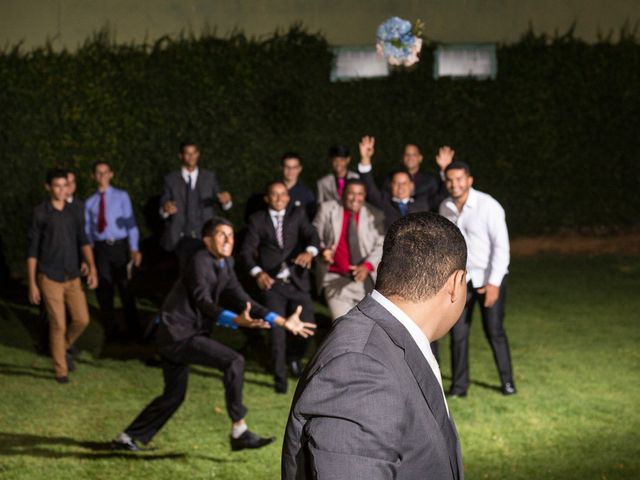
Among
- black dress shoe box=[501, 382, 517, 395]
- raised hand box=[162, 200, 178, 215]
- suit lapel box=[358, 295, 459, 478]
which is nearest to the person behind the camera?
suit lapel box=[358, 295, 459, 478]

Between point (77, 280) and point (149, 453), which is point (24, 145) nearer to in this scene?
point (77, 280)

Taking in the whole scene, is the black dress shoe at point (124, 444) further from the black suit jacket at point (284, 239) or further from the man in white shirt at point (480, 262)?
the man in white shirt at point (480, 262)

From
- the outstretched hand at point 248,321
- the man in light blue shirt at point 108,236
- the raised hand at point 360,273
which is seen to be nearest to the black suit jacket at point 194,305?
the outstretched hand at point 248,321

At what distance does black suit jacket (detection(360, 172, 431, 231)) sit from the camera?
9039 mm

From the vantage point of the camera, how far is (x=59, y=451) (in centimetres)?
689

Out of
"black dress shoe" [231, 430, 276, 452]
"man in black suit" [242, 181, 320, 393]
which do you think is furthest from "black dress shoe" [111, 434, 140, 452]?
"man in black suit" [242, 181, 320, 393]

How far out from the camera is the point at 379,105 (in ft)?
46.8

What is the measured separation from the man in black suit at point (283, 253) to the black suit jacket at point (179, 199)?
5.36 ft

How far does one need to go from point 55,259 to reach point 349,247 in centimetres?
284

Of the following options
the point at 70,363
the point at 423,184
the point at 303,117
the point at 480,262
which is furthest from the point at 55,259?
the point at 303,117

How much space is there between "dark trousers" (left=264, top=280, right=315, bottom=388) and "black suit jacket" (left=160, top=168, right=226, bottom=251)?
2.02 metres

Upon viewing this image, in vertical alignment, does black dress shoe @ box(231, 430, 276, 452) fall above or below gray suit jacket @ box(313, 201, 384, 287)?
below

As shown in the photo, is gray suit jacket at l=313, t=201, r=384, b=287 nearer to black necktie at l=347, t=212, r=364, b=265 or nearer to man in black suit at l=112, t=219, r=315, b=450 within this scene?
black necktie at l=347, t=212, r=364, b=265

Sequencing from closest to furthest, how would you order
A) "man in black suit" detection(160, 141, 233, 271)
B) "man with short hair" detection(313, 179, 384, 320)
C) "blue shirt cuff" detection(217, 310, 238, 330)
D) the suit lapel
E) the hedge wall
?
the suit lapel, "blue shirt cuff" detection(217, 310, 238, 330), "man with short hair" detection(313, 179, 384, 320), "man in black suit" detection(160, 141, 233, 271), the hedge wall
